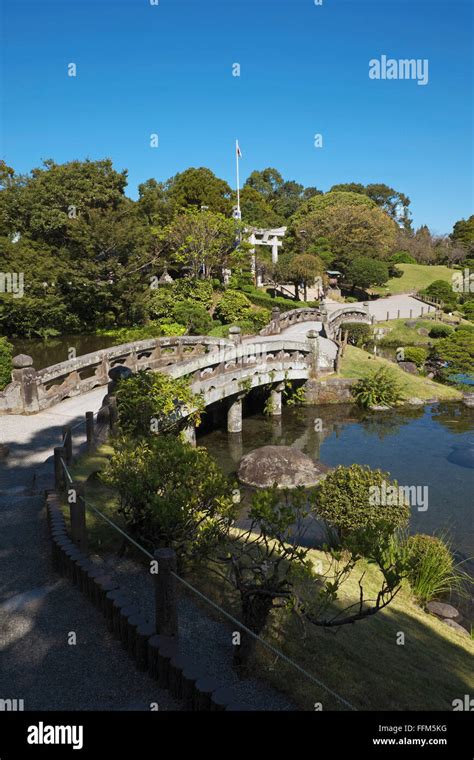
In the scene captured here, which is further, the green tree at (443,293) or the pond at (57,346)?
the green tree at (443,293)

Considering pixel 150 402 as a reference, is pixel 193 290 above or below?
above

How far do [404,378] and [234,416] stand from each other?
1082 centimetres

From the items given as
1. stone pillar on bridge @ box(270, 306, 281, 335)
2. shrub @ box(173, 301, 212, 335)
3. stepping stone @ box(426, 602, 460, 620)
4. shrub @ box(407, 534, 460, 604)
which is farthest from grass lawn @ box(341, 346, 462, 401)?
stepping stone @ box(426, 602, 460, 620)

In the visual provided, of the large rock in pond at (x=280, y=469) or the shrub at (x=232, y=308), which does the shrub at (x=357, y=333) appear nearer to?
the shrub at (x=232, y=308)

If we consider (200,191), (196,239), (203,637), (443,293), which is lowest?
(203,637)

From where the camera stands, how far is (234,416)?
72.6 ft

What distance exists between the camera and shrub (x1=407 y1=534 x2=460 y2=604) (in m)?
10.3

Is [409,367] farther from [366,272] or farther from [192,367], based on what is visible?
[366,272]

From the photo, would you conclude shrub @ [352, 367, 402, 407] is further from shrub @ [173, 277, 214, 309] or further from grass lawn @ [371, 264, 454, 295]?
grass lawn @ [371, 264, 454, 295]

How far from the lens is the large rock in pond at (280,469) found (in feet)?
52.6

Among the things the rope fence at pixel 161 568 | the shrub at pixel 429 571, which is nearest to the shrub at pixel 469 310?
the shrub at pixel 429 571

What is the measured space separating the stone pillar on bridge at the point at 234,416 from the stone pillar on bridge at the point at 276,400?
2.76 metres

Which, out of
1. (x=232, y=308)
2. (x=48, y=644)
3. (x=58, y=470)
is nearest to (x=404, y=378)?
(x=232, y=308)
